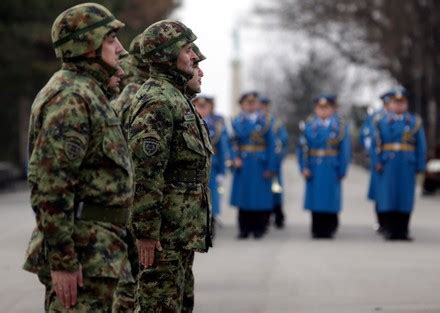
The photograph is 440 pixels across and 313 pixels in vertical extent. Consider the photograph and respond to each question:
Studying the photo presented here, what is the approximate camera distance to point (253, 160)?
18453 millimetres

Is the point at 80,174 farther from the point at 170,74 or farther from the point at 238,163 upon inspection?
the point at 238,163

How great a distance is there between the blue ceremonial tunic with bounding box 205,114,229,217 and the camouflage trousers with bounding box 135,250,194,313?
11.3 metres

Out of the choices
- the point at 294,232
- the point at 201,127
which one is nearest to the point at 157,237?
the point at 201,127

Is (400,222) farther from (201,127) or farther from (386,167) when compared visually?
(201,127)

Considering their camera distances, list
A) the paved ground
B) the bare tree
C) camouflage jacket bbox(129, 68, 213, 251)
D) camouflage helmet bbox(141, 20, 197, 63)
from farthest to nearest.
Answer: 1. the bare tree
2. the paved ground
3. camouflage helmet bbox(141, 20, 197, 63)
4. camouflage jacket bbox(129, 68, 213, 251)

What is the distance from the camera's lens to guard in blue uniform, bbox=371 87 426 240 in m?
17.2

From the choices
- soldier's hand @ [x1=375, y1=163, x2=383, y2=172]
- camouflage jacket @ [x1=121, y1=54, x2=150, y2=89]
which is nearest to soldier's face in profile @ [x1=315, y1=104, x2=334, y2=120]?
soldier's hand @ [x1=375, y1=163, x2=383, y2=172]

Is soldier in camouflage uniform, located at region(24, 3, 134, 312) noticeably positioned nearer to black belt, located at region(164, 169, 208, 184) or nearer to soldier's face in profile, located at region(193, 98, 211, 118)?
black belt, located at region(164, 169, 208, 184)

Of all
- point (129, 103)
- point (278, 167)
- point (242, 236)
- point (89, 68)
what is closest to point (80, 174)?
point (89, 68)

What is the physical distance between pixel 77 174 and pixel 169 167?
5.90 ft

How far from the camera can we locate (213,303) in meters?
10.8

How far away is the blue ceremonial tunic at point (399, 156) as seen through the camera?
675 inches

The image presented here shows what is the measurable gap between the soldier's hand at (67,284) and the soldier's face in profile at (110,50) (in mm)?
954

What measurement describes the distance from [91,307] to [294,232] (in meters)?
13.5
